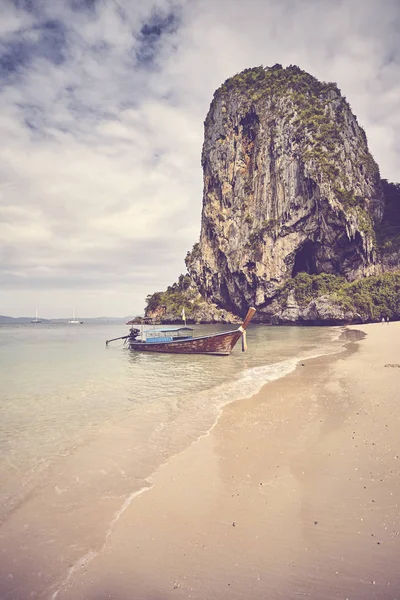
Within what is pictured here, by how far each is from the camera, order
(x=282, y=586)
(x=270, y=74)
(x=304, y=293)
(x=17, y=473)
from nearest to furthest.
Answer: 1. (x=282, y=586)
2. (x=17, y=473)
3. (x=304, y=293)
4. (x=270, y=74)

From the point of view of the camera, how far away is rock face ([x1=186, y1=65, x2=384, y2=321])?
59866 millimetres

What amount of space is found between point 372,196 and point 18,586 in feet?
254

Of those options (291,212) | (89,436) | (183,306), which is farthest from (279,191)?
(89,436)

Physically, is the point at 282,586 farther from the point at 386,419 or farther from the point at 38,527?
the point at 386,419

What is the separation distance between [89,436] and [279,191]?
67.8 metres

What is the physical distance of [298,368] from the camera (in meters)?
15.2

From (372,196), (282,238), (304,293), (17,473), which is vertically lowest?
(17,473)

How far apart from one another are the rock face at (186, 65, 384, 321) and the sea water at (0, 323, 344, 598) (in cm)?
4539

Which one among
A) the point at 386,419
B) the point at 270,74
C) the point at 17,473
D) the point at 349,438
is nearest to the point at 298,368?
the point at 386,419

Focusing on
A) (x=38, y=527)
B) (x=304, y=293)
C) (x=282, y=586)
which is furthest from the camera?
(x=304, y=293)

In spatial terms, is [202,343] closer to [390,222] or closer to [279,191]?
[279,191]

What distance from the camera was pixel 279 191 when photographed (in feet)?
221

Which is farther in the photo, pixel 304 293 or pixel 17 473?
pixel 304 293

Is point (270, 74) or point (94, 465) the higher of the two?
point (270, 74)
